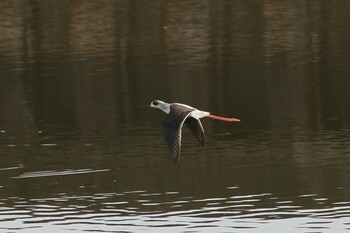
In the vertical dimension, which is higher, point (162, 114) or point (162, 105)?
point (162, 105)

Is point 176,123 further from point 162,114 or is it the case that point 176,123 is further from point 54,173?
point 162,114

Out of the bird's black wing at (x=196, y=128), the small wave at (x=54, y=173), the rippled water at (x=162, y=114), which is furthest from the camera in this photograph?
the small wave at (x=54, y=173)

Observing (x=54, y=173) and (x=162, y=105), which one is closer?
(x=162, y=105)

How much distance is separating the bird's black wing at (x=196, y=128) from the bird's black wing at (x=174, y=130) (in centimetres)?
58

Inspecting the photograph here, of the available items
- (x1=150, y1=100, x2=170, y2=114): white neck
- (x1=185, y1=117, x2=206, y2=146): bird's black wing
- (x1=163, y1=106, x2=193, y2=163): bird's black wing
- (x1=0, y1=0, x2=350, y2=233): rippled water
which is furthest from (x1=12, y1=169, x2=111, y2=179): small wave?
(x1=163, y1=106, x2=193, y2=163): bird's black wing

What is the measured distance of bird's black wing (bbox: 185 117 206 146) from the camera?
17.0 m

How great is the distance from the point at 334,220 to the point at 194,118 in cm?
243

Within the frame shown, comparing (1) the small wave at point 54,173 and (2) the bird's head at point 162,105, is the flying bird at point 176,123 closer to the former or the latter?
(2) the bird's head at point 162,105

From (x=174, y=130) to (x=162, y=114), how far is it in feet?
34.7

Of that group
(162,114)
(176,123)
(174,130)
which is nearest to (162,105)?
(176,123)

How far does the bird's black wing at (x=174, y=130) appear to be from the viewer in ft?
52.6

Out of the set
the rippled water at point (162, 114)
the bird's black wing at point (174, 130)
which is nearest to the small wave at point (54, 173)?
the rippled water at point (162, 114)

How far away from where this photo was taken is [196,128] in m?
17.2

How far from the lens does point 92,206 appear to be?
18859mm
